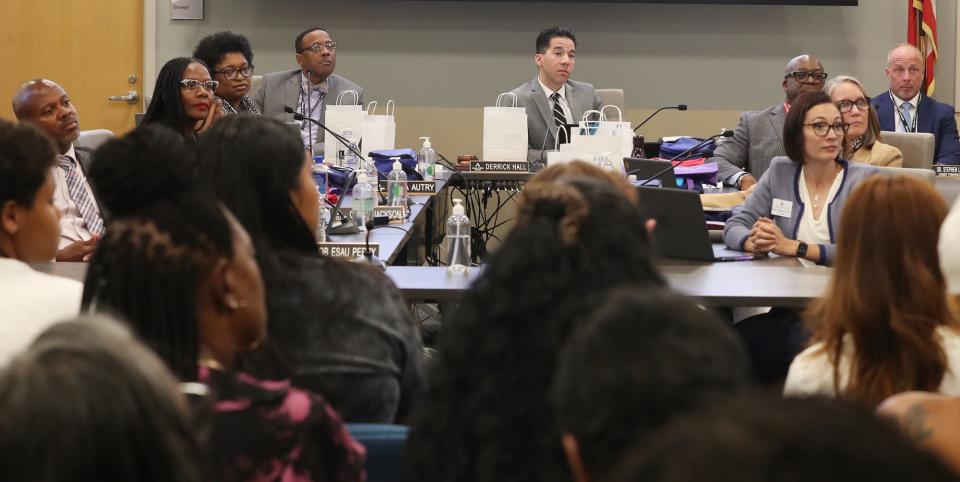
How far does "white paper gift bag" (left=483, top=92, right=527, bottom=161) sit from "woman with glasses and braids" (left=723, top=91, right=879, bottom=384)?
2167 mm

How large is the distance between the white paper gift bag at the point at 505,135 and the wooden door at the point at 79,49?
3106 mm

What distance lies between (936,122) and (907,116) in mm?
186

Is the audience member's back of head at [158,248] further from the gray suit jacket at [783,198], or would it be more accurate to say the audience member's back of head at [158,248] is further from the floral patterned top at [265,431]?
the gray suit jacket at [783,198]

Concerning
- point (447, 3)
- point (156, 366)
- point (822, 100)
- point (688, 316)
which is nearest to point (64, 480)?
point (156, 366)

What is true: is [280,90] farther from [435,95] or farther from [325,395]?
[325,395]

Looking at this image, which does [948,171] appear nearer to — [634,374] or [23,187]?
[23,187]

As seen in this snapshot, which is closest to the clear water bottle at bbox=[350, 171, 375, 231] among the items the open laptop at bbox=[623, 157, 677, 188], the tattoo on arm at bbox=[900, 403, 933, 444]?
the open laptop at bbox=[623, 157, 677, 188]

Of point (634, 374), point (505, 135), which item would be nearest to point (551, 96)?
point (505, 135)

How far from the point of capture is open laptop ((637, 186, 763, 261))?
3586mm

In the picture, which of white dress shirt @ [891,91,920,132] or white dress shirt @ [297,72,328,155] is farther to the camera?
white dress shirt @ [891,91,920,132]

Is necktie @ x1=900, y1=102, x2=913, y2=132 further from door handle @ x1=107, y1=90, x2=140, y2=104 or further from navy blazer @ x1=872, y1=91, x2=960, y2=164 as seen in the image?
door handle @ x1=107, y1=90, x2=140, y2=104

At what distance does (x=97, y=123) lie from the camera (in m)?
8.16

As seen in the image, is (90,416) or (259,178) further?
(259,178)

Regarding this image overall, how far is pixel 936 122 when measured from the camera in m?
7.32
